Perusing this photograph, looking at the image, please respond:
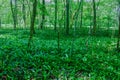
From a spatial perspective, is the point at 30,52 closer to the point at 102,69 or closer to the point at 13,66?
the point at 13,66

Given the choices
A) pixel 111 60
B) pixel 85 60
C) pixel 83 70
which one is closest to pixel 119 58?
pixel 111 60

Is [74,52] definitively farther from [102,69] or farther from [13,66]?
[13,66]

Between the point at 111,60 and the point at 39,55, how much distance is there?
4.10 metres

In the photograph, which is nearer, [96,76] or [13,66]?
[96,76]

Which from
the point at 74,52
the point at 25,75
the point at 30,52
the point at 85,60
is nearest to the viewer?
the point at 25,75

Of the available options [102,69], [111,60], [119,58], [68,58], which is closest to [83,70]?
[102,69]

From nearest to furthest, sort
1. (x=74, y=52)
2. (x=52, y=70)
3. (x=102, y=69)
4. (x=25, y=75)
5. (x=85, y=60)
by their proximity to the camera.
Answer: (x=25, y=75)
(x=52, y=70)
(x=102, y=69)
(x=85, y=60)
(x=74, y=52)

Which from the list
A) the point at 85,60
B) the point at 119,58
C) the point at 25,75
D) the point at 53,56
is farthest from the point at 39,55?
the point at 119,58

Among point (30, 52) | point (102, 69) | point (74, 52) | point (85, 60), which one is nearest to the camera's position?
point (102, 69)

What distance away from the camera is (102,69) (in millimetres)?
11641

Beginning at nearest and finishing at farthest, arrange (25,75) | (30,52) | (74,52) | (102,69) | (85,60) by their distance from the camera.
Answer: (25,75) < (102,69) < (85,60) < (30,52) < (74,52)

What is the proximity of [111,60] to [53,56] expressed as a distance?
3321mm

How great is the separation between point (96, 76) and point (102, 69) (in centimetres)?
146

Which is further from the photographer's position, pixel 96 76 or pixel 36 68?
pixel 36 68
